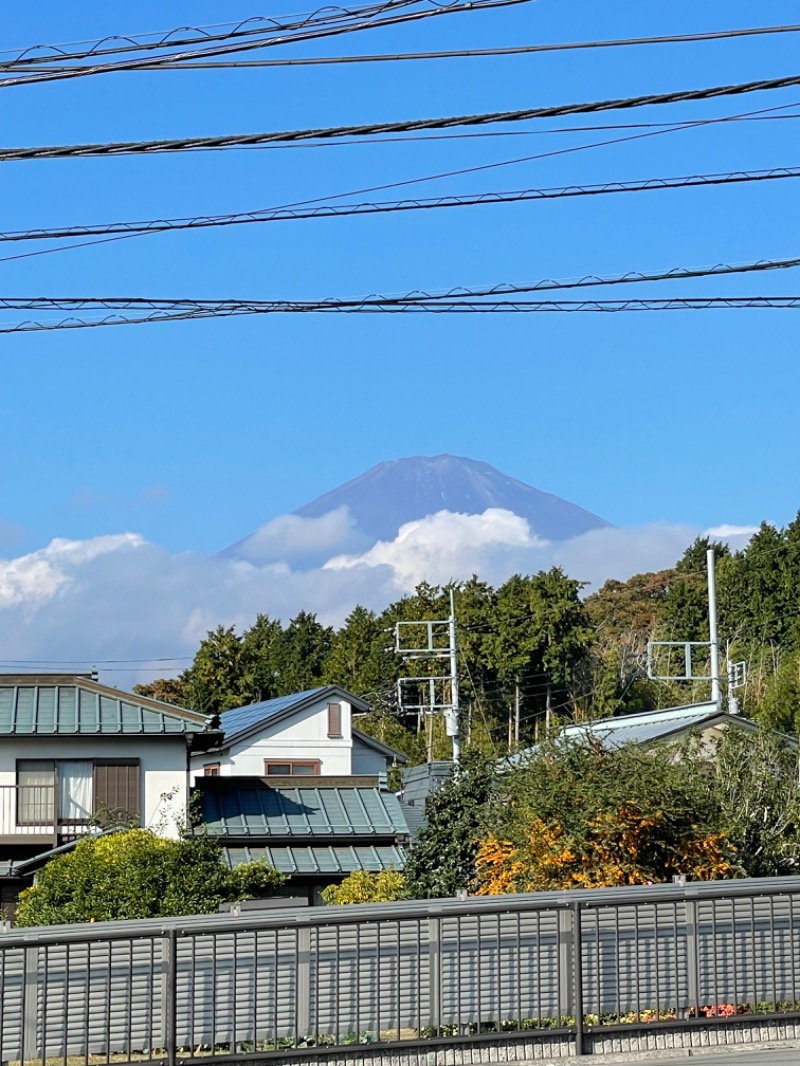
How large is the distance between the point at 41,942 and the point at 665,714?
31859mm

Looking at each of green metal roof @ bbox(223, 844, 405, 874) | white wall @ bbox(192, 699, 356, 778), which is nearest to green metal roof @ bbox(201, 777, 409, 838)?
green metal roof @ bbox(223, 844, 405, 874)

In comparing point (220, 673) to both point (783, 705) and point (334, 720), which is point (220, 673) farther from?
point (783, 705)

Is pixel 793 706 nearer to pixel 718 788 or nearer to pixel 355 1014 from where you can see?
pixel 718 788

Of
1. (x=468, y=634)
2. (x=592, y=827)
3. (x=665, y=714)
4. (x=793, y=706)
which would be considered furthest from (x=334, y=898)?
(x=468, y=634)

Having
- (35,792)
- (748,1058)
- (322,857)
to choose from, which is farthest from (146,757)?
(748,1058)

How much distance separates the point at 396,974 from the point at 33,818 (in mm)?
23783

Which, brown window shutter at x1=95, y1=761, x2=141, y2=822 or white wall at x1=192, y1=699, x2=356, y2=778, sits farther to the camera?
white wall at x1=192, y1=699, x2=356, y2=778

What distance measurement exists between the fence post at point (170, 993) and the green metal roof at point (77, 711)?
23239mm

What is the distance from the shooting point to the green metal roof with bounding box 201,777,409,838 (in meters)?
34.1

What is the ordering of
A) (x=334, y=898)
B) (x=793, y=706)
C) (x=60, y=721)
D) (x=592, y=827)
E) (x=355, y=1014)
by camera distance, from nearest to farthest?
(x=355, y=1014)
(x=592, y=827)
(x=334, y=898)
(x=60, y=721)
(x=793, y=706)

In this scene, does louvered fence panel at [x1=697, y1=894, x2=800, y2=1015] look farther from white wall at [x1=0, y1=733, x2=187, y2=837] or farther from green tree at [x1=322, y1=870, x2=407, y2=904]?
white wall at [x1=0, y1=733, x2=187, y2=837]

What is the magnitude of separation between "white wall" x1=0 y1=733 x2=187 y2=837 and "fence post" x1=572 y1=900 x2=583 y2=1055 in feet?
75.2

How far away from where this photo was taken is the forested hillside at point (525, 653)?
7481 centimetres

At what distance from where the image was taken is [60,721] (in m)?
34.2
